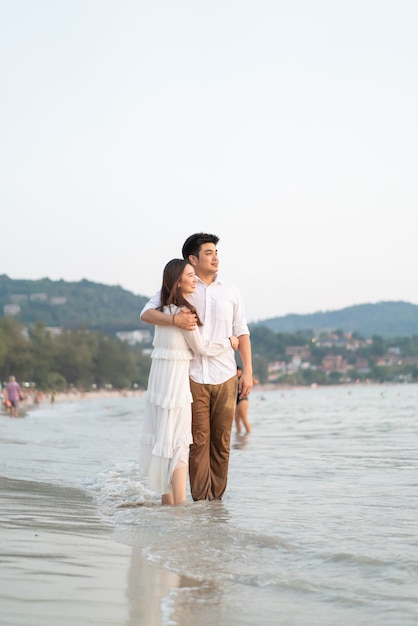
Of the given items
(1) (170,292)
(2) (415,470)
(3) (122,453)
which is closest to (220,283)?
(1) (170,292)

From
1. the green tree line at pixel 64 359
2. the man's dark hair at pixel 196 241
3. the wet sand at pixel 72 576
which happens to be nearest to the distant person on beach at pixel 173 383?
the man's dark hair at pixel 196 241

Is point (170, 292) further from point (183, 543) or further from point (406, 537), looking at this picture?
point (406, 537)

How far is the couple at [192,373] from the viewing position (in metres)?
6.00

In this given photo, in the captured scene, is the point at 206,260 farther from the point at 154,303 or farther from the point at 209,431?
the point at 209,431

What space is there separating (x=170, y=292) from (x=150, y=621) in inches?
121

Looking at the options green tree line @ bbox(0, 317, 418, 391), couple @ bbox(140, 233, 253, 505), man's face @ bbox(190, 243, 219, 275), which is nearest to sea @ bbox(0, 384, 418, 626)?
couple @ bbox(140, 233, 253, 505)

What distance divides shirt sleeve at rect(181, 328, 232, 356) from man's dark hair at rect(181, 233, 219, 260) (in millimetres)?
604

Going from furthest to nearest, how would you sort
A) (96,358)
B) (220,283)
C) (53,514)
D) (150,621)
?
(96,358) < (220,283) < (53,514) < (150,621)

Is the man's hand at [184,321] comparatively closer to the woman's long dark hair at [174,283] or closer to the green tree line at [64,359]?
the woman's long dark hair at [174,283]

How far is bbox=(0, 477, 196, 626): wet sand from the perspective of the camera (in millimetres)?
3225

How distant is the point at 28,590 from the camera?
3.49 metres

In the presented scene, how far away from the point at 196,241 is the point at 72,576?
9.71 ft

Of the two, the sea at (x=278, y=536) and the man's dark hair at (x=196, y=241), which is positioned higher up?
the man's dark hair at (x=196, y=241)

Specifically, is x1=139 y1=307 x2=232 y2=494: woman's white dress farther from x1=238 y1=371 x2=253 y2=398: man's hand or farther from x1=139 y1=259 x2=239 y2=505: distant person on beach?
x1=238 y1=371 x2=253 y2=398: man's hand
